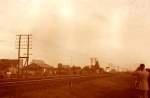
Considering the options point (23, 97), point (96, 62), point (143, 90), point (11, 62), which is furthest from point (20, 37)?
point (96, 62)

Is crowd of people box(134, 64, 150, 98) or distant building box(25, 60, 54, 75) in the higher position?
distant building box(25, 60, 54, 75)

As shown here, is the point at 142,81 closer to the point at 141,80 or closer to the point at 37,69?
the point at 141,80

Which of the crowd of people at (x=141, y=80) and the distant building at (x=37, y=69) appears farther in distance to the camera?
the distant building at (x=37, y=69)

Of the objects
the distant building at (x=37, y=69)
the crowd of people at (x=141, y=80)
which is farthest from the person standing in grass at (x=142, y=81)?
the distant building at (x=37, y=69)

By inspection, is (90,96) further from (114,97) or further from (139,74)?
(139,74)

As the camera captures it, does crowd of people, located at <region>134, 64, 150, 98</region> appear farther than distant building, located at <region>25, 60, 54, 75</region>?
No

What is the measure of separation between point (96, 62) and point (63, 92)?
130 metres

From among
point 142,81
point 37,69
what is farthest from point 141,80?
point 37,69

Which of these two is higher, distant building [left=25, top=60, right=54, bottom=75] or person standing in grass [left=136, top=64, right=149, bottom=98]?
distant building [left=25, top=60, right=54, bottom=75]

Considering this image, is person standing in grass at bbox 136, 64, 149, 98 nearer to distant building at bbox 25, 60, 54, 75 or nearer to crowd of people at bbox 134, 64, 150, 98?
crowd of people at bbox 134, 64, 150, 98

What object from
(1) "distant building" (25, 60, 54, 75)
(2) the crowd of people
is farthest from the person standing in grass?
(1) "distant building" (25, 60, 54, 75)

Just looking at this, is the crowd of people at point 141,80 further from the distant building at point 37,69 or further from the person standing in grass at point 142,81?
the distant building at point 37,69

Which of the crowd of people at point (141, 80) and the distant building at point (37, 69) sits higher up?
the distant building at point (37, 69)

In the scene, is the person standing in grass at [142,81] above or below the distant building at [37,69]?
below
